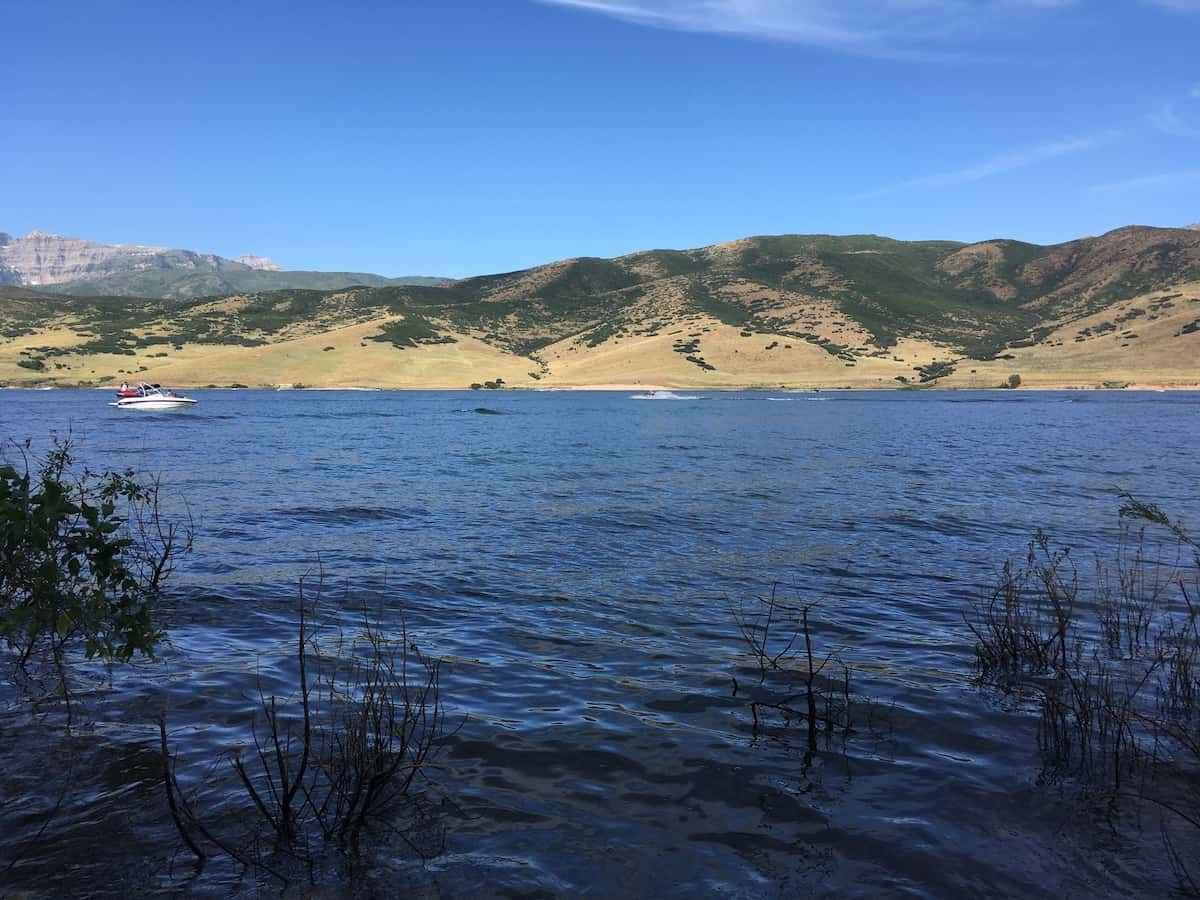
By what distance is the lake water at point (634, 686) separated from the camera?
18.4 feet

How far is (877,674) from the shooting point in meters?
9.52

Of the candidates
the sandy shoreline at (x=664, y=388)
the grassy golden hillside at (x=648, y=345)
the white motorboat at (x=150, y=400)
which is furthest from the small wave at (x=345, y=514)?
the grassy golden hillside at (x=648, y=345)

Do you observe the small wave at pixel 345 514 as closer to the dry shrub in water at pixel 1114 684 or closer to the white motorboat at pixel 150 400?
the dry shrub in water at pixel 1114 684

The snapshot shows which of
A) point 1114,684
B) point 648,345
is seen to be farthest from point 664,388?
point 1114,684

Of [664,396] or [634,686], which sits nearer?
[634,686]

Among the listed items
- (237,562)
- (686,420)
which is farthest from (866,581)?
(686,420)

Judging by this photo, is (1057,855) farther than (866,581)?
No

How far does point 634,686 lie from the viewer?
30.1 ft

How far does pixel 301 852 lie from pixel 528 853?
1650mm

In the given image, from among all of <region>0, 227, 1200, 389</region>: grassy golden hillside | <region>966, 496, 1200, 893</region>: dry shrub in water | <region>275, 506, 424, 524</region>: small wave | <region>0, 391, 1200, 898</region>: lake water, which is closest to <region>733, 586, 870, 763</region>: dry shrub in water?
<region>0, 391, 1200, 898</region>: lake water

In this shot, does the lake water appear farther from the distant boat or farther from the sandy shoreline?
the sandy shoreline

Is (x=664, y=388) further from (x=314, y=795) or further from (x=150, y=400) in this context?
(x=314, y=795)

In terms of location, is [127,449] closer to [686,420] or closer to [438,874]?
[438,874]

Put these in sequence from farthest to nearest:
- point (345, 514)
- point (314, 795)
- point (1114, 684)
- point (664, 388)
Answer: point (664, 388) < point (345, 514) < point (1114, 684) < point (314, 795)
